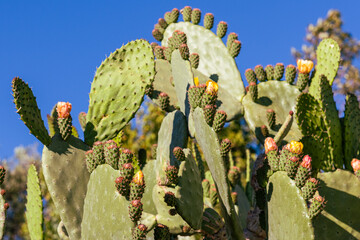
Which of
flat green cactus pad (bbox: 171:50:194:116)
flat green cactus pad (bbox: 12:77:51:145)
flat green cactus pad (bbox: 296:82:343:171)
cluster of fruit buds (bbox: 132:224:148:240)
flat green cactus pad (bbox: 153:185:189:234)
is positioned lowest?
cluster of fruit buds (bbox: 132:224:148:240)

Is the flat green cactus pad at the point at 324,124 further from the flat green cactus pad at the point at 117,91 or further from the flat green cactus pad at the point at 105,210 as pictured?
the flat green cactus pad at the point at 105,210

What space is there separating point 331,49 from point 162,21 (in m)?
1.56

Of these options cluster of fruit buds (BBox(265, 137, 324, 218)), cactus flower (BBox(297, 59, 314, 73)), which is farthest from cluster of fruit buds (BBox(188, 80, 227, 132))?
cactus flower (BBox(297, 59, 314, 73))

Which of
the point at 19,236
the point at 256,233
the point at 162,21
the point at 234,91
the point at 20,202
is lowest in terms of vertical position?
the point at 256,233

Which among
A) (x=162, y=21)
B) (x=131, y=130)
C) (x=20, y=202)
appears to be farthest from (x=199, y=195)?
(x=20, y=202)

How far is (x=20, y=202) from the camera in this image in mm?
11820

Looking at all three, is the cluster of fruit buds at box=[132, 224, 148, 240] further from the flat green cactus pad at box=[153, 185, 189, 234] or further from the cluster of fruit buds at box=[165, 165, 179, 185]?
the flat green cactus pad at box=[153, 185, 189, 234]

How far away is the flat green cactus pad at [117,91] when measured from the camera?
3.49 m

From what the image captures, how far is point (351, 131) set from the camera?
3904 millimetres

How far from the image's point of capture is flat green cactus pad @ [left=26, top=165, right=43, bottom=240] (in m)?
3.61

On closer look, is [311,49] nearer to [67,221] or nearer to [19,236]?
[19,236]

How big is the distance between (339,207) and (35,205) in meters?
1.97

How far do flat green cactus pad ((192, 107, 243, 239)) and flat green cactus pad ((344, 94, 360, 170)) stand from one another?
115 cm

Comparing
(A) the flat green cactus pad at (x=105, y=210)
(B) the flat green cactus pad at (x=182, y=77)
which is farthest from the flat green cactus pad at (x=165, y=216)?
(B) the flat green cactus pad at (x=182, y=77)
